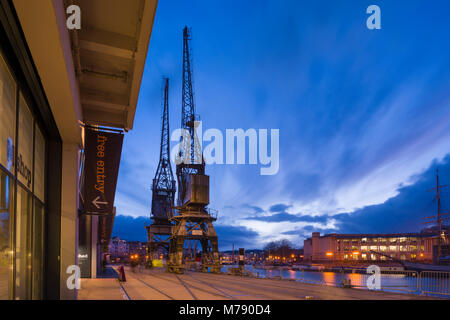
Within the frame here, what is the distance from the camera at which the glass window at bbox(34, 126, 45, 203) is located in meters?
6.65

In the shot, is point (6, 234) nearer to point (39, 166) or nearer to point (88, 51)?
point (39, 166)

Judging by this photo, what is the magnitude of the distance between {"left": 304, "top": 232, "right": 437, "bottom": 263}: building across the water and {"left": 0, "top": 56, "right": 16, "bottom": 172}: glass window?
4206 inches

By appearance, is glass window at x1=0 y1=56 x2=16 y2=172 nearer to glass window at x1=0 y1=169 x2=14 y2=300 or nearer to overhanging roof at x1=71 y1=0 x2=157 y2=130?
glass window at x1=0 y1=169 x2=14 y2=300

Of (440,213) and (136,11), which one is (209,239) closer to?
(136,11)

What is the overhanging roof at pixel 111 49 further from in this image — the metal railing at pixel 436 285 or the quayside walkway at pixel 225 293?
the metal railing at pixel 436 285

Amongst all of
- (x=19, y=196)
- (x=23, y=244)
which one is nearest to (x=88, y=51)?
(x=19, y=196)

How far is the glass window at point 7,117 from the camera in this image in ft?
14.0

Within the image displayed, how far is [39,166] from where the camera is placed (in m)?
7.05

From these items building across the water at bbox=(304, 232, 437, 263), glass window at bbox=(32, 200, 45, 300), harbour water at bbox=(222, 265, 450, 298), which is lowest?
building across the water at bbox=(304, 232, 437, 263)

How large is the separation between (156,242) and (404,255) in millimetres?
86267

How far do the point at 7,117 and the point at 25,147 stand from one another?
1310 millimetres

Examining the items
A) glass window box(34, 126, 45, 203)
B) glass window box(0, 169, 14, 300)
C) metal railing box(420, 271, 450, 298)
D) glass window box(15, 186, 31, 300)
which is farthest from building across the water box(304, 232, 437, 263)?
glass window box(0, 169, 14, 300)

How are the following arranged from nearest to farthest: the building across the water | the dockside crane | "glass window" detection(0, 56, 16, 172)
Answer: "glass window" detection(0, 56, 16, 172) → the dockside crane → the building across the water
